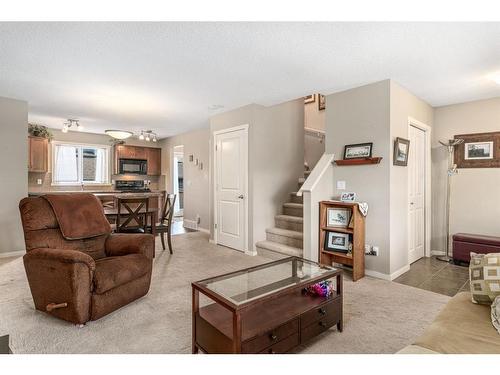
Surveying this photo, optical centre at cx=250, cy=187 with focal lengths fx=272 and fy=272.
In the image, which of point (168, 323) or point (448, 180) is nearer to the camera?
point (168, 323)

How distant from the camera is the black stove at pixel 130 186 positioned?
23.4ft

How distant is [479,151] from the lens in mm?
3863

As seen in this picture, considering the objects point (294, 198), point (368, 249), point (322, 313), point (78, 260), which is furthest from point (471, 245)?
point (78, 260)

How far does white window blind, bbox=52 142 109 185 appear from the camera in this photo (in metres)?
6.46

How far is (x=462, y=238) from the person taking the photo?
3672mm

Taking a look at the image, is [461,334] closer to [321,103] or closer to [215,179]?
[215,179]

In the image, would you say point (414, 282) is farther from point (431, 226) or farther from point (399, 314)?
point (431, 226)

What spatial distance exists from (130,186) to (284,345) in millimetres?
6672

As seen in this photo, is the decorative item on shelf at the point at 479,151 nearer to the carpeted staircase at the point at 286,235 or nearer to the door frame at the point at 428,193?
the door frame at the point at 428,193

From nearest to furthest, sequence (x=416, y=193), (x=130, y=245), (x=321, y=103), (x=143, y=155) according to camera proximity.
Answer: (x=130, y=245)
(x=416, y=193)
(x=321, y=103)
(x=143, y=155)

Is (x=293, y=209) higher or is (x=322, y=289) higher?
(x=293, y=209)

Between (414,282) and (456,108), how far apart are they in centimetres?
276

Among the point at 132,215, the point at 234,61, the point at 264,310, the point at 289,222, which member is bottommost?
the point at 264,310
